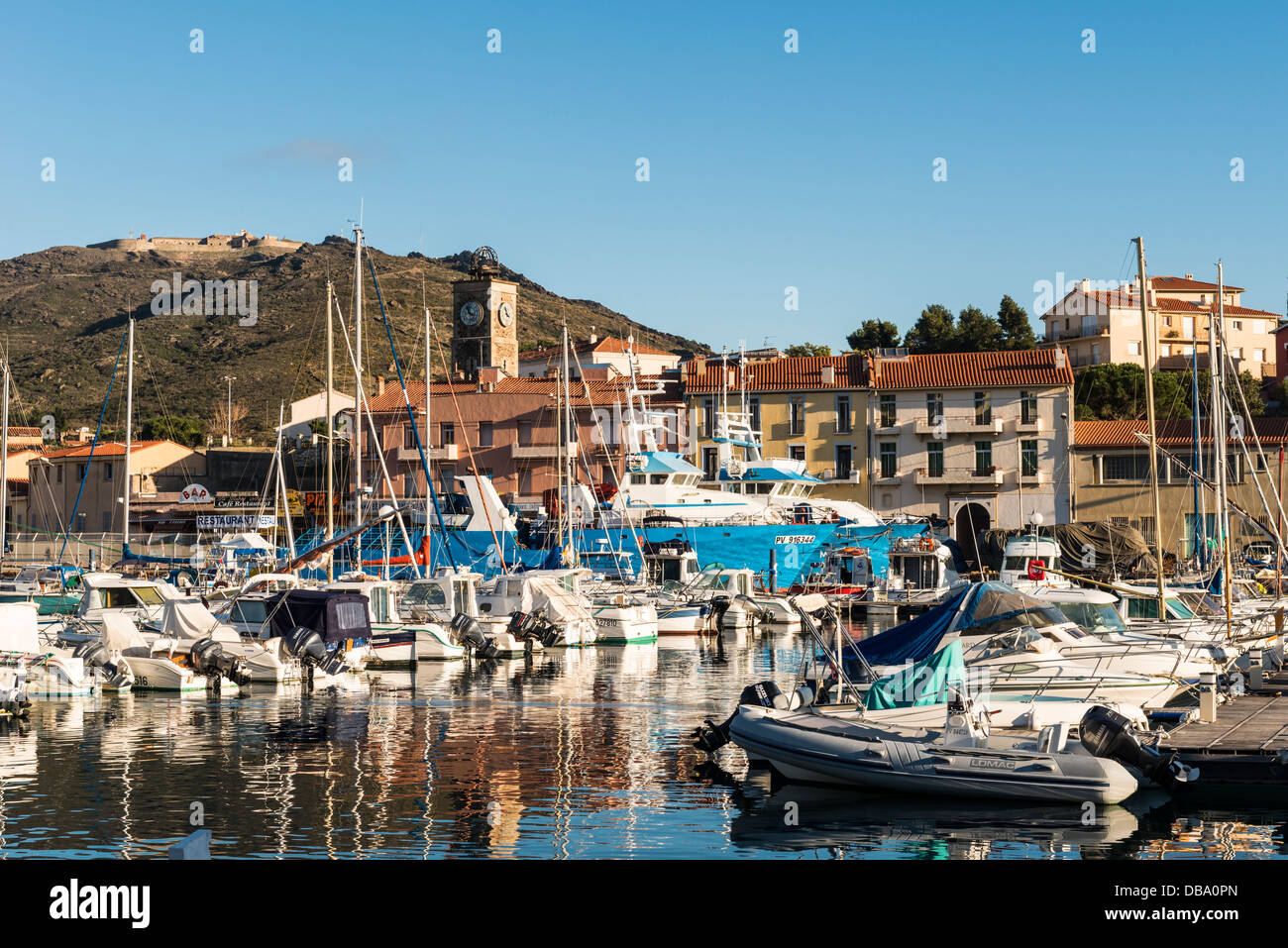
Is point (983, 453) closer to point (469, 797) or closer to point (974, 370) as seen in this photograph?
point (974, 370)

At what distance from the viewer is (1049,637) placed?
23109mm

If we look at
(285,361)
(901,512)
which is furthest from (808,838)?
(285,361)

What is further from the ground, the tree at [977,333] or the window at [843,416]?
the tree at [977,333]

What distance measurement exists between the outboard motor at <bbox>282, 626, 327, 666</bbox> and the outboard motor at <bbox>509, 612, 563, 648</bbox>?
8.25 m

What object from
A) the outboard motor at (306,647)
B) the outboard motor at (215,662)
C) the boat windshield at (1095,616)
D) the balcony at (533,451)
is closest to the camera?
the boat windshield at (1095,616)

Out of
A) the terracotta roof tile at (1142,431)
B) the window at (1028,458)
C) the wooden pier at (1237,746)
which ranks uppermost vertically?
the terracotta roof tile at (1142,431)

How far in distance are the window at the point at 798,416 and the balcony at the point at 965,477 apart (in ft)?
22.5

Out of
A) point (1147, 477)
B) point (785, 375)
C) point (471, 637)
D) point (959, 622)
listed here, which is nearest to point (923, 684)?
point (959, 622)

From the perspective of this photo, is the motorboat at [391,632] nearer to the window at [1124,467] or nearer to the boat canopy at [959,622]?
the boat canopy at [959,622]

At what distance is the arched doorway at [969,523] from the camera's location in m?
71.4

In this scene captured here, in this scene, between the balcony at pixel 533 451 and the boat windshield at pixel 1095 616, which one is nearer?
the boat windshield at pixel 1095 616

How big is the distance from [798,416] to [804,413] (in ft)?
1.27

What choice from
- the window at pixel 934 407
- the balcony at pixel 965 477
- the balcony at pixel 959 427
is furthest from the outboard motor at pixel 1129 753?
the window at pixel 934 407

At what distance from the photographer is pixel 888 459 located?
7300 centimetres
